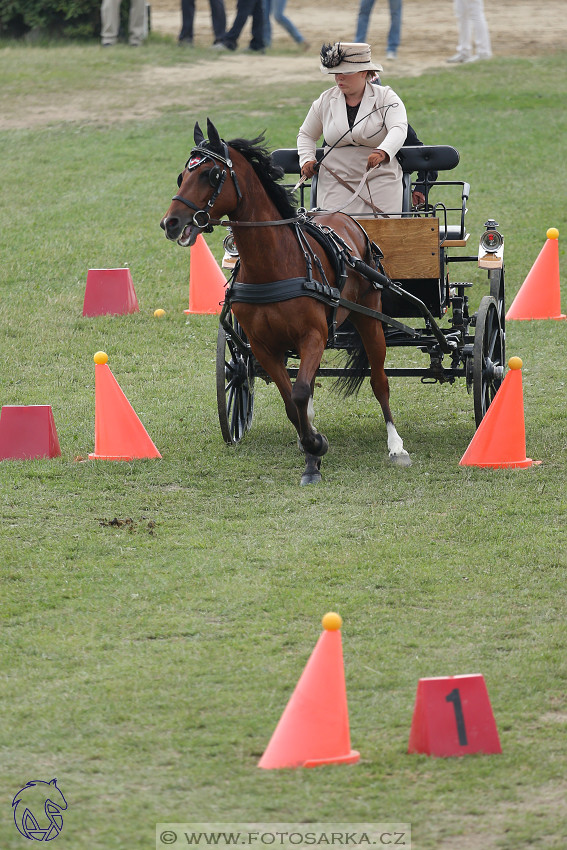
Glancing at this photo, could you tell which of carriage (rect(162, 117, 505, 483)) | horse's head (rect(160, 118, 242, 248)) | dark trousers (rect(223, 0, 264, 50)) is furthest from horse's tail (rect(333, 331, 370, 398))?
dark trousers (rect(223, 0, 264, 50))

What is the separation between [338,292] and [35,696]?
3.57m

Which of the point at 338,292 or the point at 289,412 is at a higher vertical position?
the point at 338,292

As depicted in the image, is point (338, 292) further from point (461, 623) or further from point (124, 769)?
point (124, 769)

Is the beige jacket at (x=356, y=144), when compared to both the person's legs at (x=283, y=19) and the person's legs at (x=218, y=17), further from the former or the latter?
the person's legs at (x=283, y=19)

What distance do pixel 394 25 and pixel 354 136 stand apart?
1463 cm

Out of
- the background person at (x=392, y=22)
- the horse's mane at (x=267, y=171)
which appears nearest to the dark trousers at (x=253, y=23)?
the background person at (x=392, y=22)

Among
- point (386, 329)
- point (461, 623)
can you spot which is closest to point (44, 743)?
point (461, 623)

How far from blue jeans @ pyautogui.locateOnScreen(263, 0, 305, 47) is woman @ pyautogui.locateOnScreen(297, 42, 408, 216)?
15.9 m

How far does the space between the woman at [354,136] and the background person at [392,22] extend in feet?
40.1

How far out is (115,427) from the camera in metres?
8.25

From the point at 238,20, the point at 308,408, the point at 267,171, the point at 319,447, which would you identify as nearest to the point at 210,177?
the point at 267,171

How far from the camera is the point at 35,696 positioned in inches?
194

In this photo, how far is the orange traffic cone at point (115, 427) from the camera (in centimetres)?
818

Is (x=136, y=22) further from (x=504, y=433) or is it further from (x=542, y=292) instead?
(x=504, y=433)
